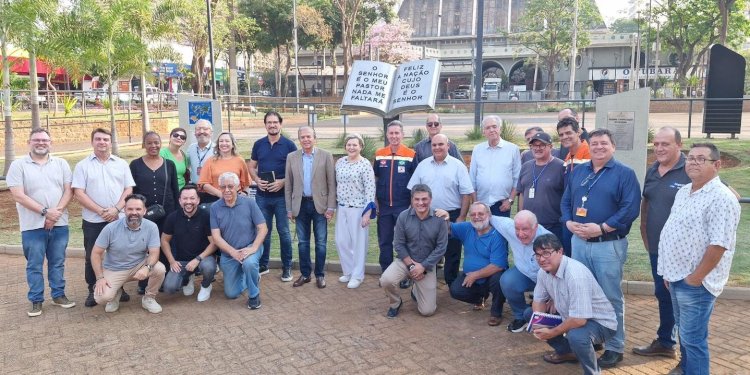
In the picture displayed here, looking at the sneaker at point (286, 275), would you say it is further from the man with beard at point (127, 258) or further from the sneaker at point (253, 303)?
the man with beard at point (127, 258)

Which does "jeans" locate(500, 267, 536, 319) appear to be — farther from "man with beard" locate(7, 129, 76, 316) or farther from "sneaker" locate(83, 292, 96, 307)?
"man with beard" locate(7, 129, 76, 316)

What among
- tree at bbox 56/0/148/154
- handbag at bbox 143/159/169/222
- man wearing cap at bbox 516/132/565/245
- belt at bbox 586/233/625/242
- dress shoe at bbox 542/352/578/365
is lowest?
dress shoe at bbox 542/352/578/365

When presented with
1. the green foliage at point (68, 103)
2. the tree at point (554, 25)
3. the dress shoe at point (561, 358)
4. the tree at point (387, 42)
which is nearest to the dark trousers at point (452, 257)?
the dress shoe at point (561, 358)

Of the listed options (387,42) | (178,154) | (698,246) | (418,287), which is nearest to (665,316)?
(698,246)

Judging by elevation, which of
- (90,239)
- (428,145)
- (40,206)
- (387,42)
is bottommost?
(90,239)

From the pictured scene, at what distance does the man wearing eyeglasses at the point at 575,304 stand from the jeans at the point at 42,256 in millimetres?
4728

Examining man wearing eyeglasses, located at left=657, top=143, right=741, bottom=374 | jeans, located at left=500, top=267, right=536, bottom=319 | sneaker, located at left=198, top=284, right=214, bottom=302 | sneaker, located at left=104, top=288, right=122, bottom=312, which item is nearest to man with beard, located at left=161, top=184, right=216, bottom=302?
sneaker, located at left=198, top=284, right=214, bottom=302

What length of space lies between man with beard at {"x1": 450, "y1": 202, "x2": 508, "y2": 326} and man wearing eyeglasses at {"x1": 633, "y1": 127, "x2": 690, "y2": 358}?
1.28m

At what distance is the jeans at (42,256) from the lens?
19.2ft

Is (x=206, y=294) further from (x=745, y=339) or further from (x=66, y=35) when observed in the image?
(x=66, y=35)

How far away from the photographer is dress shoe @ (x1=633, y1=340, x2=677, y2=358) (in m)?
4.71

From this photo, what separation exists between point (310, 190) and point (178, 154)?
1.69 metres

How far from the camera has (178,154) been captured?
700 centimetres

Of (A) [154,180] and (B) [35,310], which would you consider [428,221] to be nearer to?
(A) [154,180]
